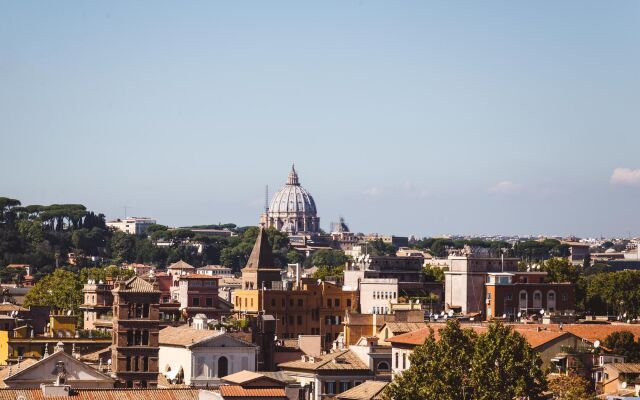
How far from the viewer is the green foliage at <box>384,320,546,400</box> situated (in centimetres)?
5606

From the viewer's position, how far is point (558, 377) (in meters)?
59.6

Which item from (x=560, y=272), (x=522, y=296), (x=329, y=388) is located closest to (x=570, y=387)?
(x=329, y=388)

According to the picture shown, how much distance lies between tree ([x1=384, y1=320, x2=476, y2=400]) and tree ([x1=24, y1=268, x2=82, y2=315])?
5006cm

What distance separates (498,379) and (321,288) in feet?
175

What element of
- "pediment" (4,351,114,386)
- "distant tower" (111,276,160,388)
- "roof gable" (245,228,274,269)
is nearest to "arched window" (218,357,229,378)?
"distant tower" (111,276,160,388)

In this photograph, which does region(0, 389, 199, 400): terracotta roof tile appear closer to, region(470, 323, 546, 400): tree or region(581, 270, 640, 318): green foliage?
region(470, 323, 546, 400): tree

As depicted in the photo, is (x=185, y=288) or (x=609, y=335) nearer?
(x=609, y=335)

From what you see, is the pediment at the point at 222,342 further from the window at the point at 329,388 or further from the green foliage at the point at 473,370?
the green foliage at the point at 473,370

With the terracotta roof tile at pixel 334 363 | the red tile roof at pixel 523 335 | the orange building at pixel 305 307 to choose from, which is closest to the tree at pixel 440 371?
the red tile roof at pixel 523 335

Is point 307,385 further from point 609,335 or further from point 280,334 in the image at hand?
point 280,334

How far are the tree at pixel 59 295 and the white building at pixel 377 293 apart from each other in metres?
15.1

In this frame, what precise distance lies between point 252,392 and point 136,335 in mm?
15900

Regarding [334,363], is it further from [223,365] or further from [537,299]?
[537,299]

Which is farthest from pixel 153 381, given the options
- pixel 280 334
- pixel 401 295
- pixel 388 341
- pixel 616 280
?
pixel 616 280
